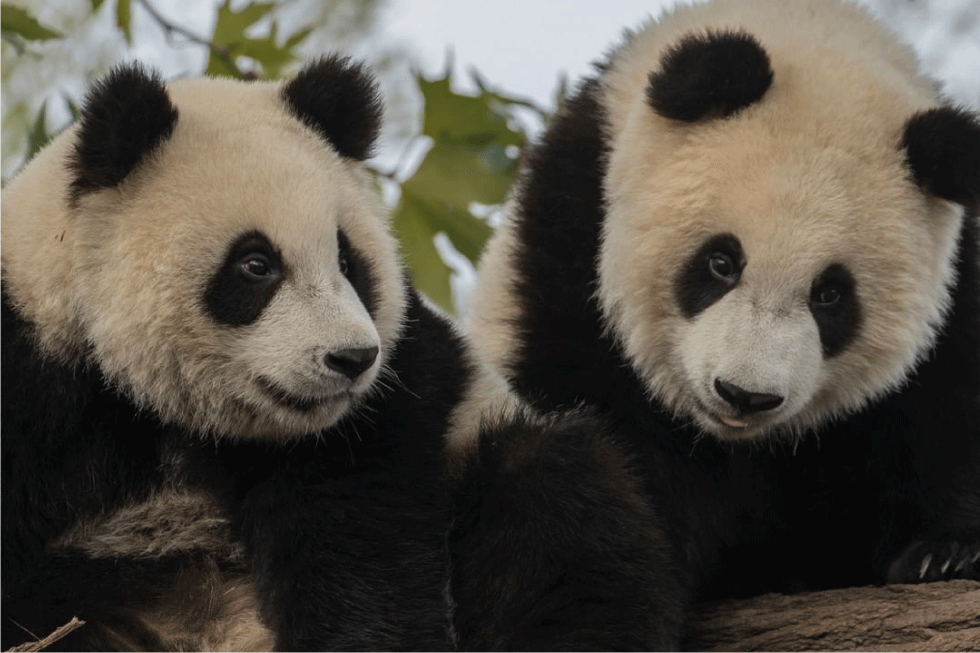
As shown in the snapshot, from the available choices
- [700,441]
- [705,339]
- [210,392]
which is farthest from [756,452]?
[210,392]

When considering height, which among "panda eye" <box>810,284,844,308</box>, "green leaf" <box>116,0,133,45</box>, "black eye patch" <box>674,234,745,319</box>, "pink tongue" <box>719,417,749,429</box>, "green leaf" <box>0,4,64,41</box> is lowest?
"green leaf" <box>0,4,64,41</box>

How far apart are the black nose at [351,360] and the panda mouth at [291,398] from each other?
0.48 feet

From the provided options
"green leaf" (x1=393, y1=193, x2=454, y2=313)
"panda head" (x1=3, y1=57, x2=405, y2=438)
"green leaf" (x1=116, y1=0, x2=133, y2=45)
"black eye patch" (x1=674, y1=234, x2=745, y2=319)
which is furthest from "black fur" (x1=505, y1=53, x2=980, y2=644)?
"green leaf" (x1=116, y1=0, x2=133, y2=45)

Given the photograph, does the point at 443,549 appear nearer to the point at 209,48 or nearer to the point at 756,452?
the point at 756,452

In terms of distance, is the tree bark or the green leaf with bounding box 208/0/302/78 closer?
the tree bark

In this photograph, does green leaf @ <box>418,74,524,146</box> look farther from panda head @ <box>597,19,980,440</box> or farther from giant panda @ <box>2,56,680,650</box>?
giant panda @ <box>2,56,680,650</box>

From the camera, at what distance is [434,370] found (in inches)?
177

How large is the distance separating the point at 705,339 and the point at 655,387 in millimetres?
391

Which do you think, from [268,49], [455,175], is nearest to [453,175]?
[455,175]

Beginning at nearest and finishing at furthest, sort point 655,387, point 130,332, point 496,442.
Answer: point 130,332 < point 496,442 < point 655,387

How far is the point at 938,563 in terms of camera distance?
15.5 ft

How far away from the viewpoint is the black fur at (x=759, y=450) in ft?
15.9

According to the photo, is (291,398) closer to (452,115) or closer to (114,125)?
(114,125)

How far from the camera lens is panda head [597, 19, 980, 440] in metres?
4.48
